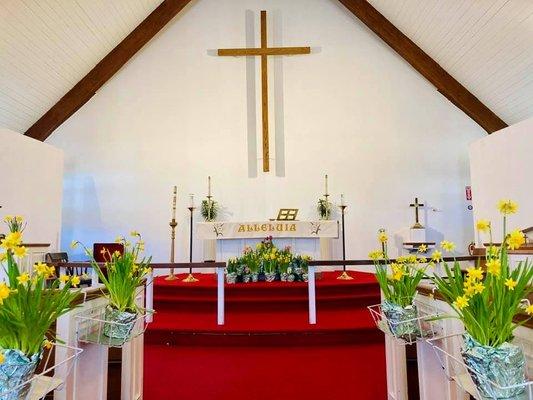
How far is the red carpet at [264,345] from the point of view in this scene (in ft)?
9.60

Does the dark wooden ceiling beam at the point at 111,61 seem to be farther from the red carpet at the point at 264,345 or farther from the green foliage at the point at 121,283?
the green foliage at the point at 121,283

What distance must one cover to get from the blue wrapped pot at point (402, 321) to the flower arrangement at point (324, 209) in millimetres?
5299

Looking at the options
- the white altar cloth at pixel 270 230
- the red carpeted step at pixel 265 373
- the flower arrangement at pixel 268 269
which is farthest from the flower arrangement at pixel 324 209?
the red carpeted step at pixel 265 373

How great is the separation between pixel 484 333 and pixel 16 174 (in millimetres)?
6484

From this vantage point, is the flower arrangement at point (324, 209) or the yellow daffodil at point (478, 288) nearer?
the yellow daffodil at point (478, 288)

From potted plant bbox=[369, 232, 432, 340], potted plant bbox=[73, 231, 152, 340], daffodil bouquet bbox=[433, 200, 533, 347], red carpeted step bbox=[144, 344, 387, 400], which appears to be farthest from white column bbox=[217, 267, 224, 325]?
daffodil bouquet bbox=[433, 200, 533, 347]

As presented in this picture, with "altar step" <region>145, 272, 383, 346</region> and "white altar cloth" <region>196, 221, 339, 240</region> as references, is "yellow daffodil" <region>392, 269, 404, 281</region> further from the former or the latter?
"white altar cloth" <region>196, 221, 339, 240</region>

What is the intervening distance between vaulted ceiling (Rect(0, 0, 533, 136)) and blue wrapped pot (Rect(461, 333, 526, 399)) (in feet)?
18.5

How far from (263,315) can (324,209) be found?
10.6ft

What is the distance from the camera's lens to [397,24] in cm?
734

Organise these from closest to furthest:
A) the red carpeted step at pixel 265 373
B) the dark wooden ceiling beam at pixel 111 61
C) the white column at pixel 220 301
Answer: the red carpeted step at pixel 265 373 → the white column at pixel 220 301 → the dark wooden ceiling beam at pixel 111 61

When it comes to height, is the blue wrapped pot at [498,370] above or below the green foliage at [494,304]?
below

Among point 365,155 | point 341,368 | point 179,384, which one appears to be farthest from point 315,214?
point 179,384

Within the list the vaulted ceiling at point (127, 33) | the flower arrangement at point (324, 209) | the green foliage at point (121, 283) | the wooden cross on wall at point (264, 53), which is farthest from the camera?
the wooden cross on wall at point (264, 53)
